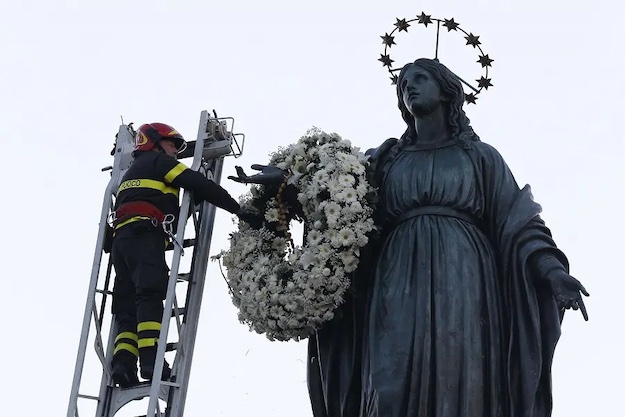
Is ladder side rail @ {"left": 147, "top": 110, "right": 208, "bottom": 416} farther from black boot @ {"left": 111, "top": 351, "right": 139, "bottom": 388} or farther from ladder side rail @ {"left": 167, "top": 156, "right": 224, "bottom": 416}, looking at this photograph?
black boot @ {"left": 111, "top": 351, "right": 139, "bottom": 388}

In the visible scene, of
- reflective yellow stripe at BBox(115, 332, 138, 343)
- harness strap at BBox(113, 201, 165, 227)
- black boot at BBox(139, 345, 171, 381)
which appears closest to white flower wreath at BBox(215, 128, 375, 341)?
harness strap at BBox(113, 201, 165, 227)

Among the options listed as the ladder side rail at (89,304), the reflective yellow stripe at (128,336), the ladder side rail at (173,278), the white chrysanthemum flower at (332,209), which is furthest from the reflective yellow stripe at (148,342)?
the white chrysanthemum flower at (332,209)

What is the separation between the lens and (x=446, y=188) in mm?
15039

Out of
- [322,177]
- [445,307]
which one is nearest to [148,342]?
[322,177]

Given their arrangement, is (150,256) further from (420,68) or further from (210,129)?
(420,68)

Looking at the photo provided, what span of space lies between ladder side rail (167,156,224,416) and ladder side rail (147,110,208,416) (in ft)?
0.90

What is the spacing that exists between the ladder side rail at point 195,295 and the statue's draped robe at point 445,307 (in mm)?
1017

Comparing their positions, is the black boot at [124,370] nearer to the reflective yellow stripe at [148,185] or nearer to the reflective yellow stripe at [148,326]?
the reflective yellow stripe at [148,326]

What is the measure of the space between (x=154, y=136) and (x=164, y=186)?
52cm

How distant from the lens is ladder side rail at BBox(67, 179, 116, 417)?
1481 centimetres

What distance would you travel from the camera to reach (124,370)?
592 inches

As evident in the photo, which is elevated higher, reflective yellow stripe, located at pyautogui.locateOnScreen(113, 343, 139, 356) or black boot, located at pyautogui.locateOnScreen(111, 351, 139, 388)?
reflective yellow stripe, located at pyautogui.locateOnScreen(113, 343, 139, 356)

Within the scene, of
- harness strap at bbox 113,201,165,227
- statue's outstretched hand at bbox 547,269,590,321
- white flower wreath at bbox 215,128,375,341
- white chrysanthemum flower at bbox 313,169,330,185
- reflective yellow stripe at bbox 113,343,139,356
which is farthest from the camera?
harness strap at bbox 113,201,165,227

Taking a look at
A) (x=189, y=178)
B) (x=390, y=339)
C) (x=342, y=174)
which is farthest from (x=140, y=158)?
(x=390, y=339)
